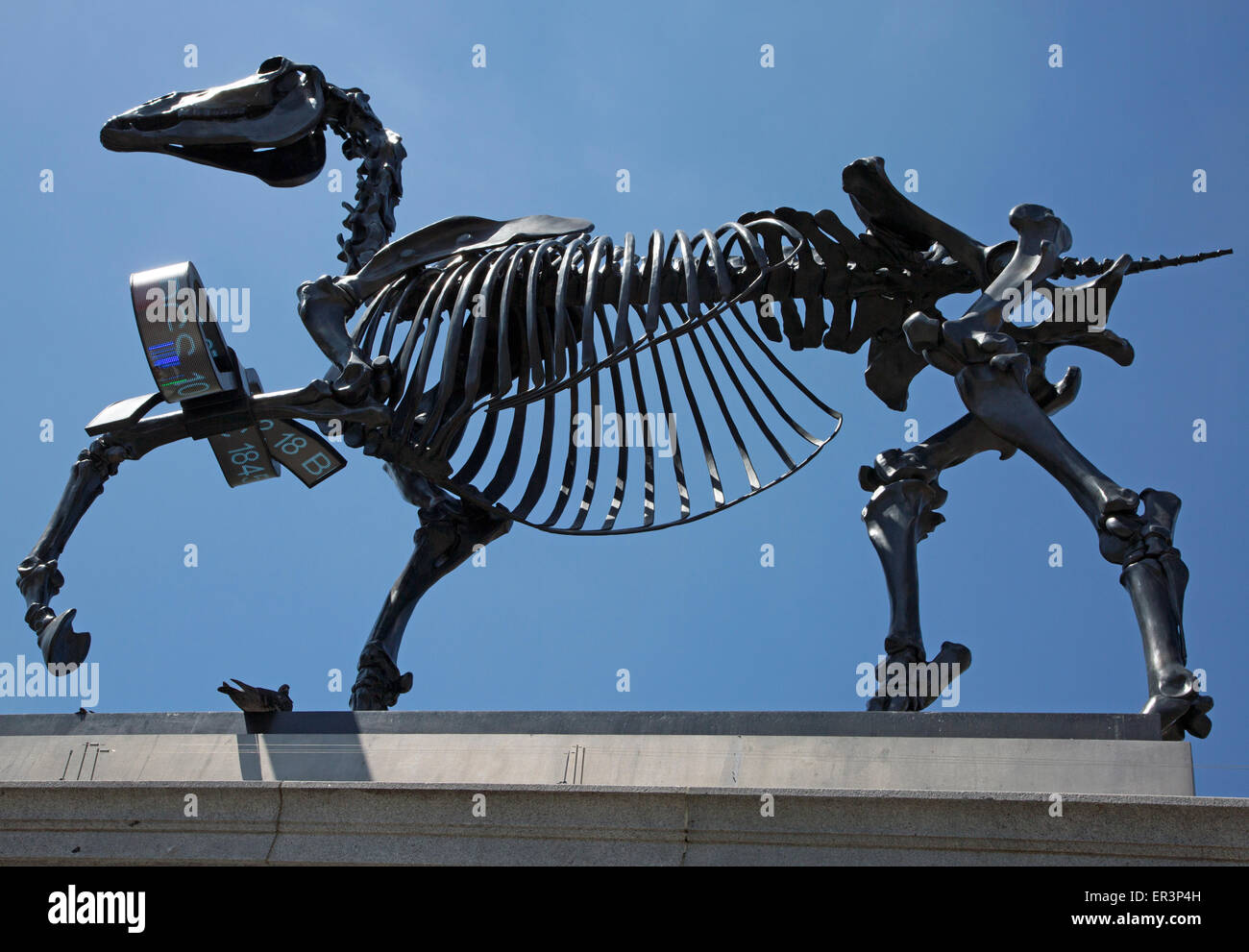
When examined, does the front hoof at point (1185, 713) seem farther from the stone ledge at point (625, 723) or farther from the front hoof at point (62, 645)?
the front hoof at point (62, 645)

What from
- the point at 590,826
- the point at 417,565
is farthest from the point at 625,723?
the point at 417,565

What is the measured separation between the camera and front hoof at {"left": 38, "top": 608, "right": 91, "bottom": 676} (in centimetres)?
1035

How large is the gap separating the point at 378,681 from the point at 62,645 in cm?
206

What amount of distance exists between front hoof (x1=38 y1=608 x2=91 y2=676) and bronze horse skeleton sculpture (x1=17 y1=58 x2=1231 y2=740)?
13 mm

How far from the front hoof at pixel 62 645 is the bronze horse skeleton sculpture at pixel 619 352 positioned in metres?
0.01

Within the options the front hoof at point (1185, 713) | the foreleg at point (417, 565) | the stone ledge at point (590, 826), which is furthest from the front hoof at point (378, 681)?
the front hoof at point (1185, 713)

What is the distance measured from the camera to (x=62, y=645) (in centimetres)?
1042

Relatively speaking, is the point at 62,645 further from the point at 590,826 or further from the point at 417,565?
the point at 590,826

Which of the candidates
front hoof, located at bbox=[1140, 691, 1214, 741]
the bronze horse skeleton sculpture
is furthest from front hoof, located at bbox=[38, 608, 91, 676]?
front hoof, located at bbox=[1140, 691, 1214, 741]

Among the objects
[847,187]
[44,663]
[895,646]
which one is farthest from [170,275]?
[895,646]

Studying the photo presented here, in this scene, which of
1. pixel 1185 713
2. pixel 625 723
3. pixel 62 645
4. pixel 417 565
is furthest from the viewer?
pixel 417 565

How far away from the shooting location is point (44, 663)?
10.3 metres

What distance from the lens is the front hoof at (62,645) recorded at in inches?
408
